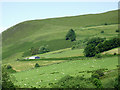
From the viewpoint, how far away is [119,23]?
179m

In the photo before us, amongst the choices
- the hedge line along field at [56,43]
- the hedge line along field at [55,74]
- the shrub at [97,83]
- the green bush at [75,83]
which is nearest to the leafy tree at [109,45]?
the hedge line along field at [55,74]

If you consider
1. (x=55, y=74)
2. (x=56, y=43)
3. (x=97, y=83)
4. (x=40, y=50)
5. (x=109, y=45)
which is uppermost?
(x=56, y=43)

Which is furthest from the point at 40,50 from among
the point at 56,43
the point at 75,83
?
the point at 75,83

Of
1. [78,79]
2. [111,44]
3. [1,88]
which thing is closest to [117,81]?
[78,79]

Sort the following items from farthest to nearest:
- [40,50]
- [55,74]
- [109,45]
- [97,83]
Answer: [40,50], [109,45], [55,74], [97,83]

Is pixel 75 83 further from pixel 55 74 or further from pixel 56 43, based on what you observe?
pixel 56 43

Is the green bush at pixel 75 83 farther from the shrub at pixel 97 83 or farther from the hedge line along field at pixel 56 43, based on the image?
the hedge line along field at pixel 56 43

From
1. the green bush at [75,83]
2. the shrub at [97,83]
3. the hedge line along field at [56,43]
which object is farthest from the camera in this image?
the hedge line along field at [56,43]

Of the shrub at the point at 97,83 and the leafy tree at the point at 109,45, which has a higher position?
the leafy tree at the point at 109,45

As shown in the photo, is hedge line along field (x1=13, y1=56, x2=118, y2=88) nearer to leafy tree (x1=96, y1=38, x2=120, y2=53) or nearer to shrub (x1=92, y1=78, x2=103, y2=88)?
shrub (x1=92, y1=78, x2=103, y2=88)

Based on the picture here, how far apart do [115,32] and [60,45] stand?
3324 cm

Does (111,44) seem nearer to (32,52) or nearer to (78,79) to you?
(78,79)

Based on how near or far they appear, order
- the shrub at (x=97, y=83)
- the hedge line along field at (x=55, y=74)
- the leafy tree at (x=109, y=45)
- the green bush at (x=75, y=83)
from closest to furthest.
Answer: the shrub at (x=97, y=83) → the green bush at (x=75, y=83) → the hedge line along field at (x=55, y=74) → the leafy tree at (x=109, y=45)

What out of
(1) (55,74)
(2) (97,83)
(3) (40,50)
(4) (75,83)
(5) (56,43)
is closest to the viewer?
(2) (97,83)
